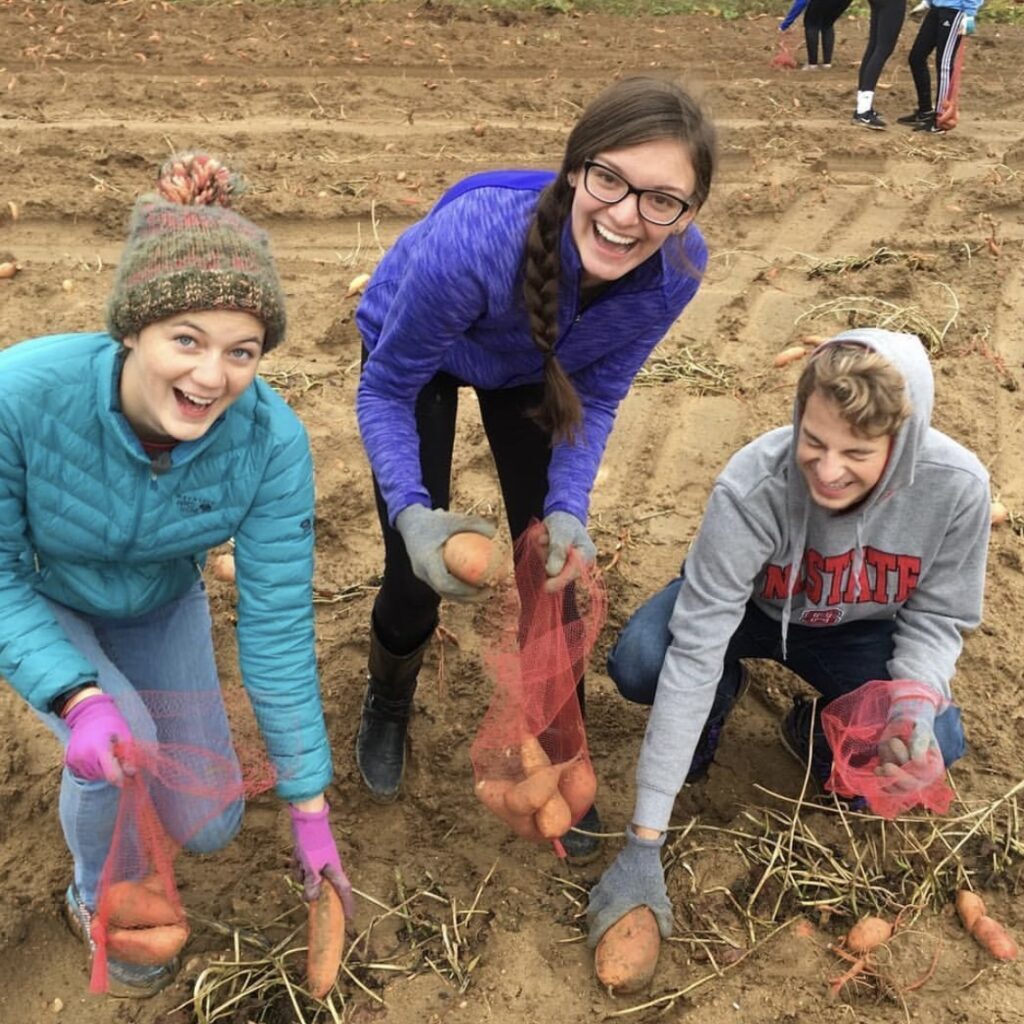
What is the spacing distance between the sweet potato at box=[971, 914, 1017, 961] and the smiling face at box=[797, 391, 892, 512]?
0.98 meters

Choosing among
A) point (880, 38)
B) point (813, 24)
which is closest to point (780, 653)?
point (880, 38)

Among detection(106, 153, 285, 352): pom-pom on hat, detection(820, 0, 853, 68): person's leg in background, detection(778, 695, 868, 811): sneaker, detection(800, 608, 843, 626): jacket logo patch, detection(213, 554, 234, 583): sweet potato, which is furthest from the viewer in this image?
detection(820, 0, 853, 68): person's leg in background

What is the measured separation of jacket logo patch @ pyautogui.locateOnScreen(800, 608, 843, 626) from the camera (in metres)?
2.36

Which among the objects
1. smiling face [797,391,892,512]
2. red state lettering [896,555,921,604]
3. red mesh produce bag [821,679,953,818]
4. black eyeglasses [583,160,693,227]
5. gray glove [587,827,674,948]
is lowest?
gray glove [587,827,674,948]

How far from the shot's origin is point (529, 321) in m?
2.02

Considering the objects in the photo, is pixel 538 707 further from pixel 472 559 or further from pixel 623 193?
pixel 623 193

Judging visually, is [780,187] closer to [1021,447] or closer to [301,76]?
[1021,447]

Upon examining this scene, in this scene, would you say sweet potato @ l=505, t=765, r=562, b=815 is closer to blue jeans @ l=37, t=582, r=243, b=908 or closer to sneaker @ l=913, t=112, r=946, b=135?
blue jeans @ l=37, t=582, r=243, b=908

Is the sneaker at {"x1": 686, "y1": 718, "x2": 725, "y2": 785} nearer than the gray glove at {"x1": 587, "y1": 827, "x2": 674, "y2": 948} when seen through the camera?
No

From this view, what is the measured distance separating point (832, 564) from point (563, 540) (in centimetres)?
62

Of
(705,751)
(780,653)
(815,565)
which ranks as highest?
(815,565)

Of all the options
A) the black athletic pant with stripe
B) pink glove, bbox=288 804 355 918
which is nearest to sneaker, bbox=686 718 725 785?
pink glove, bbox=288 804 355 918

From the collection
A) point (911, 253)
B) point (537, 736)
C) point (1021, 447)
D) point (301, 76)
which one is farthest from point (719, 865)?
point (301, 76)

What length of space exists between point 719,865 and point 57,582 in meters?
1.55
